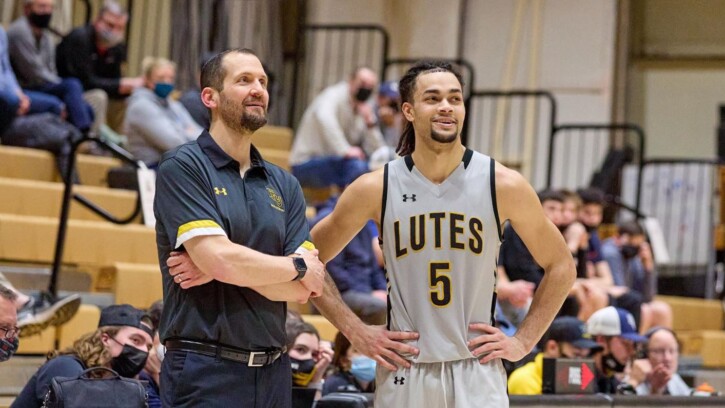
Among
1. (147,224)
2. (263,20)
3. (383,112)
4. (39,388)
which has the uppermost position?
(263,20)

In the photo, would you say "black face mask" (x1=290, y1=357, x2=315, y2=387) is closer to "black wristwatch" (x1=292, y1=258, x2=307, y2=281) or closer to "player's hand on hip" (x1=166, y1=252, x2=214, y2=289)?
"black wristwatch" (x1=292, y1=258, x2=307, y2=281)

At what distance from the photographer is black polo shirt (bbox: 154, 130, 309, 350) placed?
3689 millimetres

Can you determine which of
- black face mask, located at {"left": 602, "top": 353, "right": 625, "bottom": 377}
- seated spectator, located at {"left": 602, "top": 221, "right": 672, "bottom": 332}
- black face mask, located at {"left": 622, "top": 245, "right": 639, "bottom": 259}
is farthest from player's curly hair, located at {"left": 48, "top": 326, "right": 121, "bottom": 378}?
black face mask, located at {"left": 622, "top": 245, "right": 639, "bottom": 259}

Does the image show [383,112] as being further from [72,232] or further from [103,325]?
[103,325]

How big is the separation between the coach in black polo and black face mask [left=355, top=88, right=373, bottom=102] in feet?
20.6

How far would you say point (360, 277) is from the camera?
7.67 metres

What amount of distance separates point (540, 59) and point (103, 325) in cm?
894

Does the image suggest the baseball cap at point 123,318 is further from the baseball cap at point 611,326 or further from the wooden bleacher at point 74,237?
the baseball cap at point 611,326

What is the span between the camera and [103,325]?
4.89 meters

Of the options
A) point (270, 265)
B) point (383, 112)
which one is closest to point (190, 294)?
point (270, 265)

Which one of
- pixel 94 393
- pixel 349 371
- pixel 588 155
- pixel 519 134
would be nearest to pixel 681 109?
pixel 588 155

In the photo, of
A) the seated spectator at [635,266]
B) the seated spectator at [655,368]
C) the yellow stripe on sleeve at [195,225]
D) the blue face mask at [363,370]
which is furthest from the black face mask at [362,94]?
the yellow stripe on sleeve at [195,225]

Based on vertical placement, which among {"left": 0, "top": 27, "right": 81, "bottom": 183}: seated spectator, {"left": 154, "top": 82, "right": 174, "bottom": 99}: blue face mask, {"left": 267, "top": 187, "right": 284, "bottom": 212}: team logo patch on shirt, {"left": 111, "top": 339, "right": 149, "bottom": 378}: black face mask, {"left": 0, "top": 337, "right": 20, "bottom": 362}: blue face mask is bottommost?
{"left": 111, "top": 339, "right": 149, "bottom": 378}: black face mask

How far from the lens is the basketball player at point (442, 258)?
3965 millimetres
